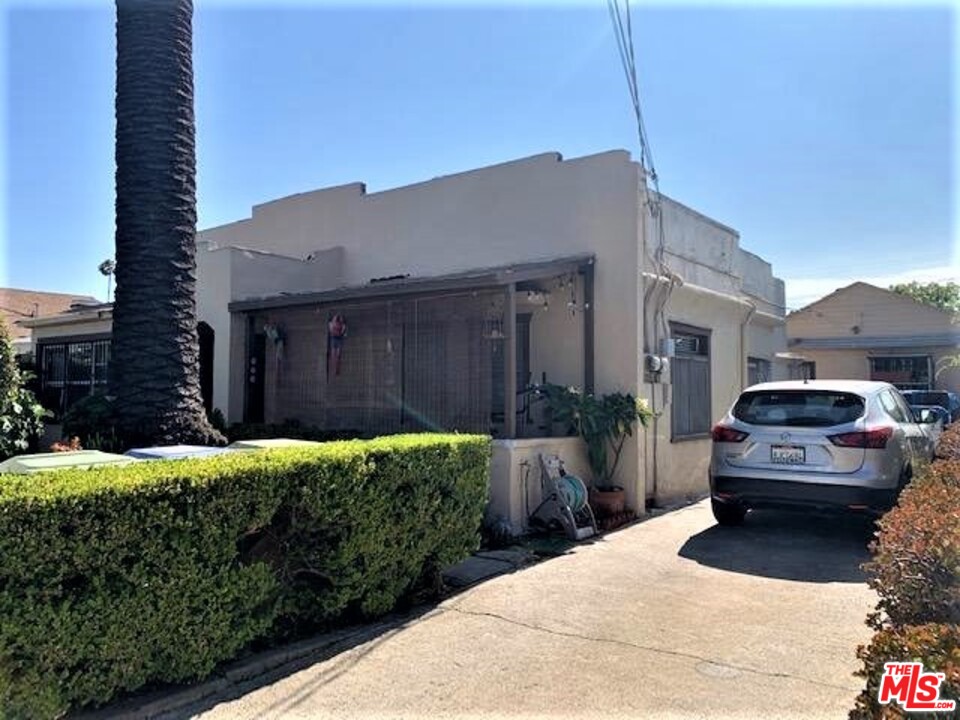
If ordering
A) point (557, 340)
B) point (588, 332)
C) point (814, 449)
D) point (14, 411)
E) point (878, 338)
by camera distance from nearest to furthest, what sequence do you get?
point (814, 449), point (588, 332), point (557, 340), point (14, 411), point (878, 338)

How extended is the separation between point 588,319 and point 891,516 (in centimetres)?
598

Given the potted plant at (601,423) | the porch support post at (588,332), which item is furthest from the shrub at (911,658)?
the porch support post at (588,332)

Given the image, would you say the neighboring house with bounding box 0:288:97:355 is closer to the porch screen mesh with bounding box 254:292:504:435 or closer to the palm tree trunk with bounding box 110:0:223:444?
the porch screen mesh with bounding box 254:292:504:435

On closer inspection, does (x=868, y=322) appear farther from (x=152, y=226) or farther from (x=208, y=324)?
(x=152, y=226)

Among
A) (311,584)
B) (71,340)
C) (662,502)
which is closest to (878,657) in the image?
(311,584)

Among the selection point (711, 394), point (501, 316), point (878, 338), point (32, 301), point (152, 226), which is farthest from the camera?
point (32, 301)

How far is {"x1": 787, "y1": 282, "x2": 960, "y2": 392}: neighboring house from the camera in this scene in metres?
30.5

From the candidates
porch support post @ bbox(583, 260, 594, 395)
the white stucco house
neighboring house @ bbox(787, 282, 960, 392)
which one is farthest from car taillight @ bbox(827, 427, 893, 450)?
neighboring house @ bbox(787, 282, 960, 392)

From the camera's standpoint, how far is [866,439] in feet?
23.8

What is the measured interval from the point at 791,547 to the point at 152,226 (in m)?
7.49

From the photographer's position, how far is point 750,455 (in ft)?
25.8

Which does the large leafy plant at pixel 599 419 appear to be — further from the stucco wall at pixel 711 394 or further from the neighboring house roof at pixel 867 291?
the neighboring house roof at pixel 867 291

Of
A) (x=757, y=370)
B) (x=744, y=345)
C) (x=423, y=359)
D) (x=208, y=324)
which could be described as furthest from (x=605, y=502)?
(x=757, y=370)

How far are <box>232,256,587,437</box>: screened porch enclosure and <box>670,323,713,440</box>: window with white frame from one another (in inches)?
80.2
